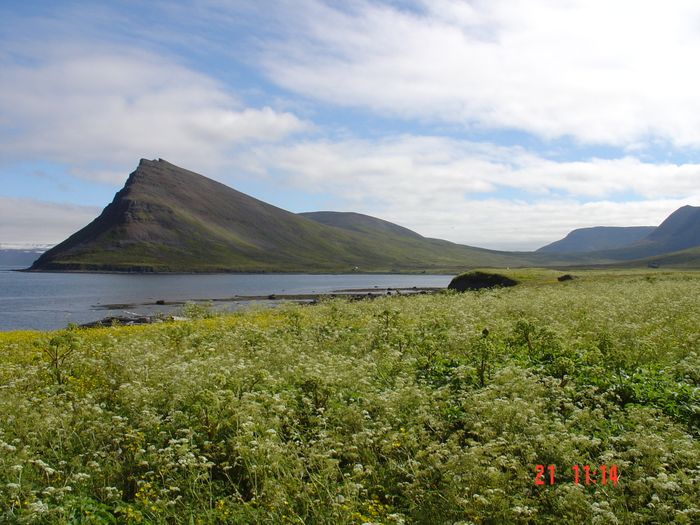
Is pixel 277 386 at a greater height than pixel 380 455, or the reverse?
pixel 277 386

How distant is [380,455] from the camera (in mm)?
8055

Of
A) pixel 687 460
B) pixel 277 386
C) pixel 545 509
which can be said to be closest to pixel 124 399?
pixel 277 386

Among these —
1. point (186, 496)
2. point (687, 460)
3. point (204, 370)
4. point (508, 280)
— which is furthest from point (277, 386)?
point (508, 280)

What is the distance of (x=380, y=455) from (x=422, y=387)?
2818mm

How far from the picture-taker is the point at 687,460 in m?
6.85

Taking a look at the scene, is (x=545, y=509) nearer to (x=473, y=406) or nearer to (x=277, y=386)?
(x=473, y=406)

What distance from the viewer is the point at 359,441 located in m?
7.80

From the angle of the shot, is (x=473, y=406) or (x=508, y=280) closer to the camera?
(x=473, y=406)

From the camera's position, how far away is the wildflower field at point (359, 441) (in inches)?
252

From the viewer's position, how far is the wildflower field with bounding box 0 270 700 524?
6.41 metres

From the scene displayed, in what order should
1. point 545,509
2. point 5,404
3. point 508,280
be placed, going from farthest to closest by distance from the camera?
1. point 508,280
2. point 5,404
3. point 545,509

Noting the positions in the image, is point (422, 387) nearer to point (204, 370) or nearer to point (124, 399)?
point (204, 370)

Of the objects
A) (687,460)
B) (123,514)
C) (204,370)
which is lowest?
(123,514)

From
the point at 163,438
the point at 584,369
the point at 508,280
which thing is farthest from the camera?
the point at 508,280
